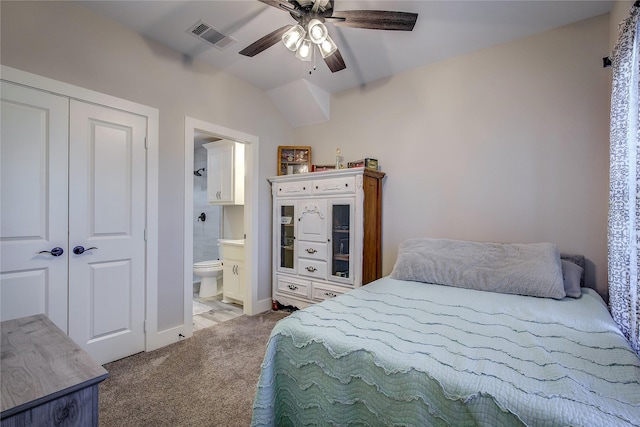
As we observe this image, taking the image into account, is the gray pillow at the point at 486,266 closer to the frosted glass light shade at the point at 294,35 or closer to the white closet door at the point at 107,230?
the frosted glass light shade at the point at 294,35

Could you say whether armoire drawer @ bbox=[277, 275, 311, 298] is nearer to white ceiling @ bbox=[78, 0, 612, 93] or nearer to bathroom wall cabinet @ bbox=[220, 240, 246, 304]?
bathroom wall cabinet @ bbox=[220, 240, 246, 304]

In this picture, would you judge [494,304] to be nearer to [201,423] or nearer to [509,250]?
[509,250]

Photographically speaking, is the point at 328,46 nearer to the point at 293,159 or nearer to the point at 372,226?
the point at 372,226

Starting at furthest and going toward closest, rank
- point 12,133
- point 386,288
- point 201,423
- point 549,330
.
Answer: point 386,288, point 12,133, point 201,423, point 549,330

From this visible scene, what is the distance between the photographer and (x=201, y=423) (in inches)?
62.5

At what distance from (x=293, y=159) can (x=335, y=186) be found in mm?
959

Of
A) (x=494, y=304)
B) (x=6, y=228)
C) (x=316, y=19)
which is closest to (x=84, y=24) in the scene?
(x=6, y=228)

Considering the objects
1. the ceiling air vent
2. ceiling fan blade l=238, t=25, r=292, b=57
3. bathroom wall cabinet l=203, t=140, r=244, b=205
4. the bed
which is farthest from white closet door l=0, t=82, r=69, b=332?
bathroom wall cabinet l=203, t=140, r=244, b=205

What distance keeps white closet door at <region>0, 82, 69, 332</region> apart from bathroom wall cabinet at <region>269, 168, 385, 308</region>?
195cm

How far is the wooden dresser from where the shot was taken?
28.8 inches

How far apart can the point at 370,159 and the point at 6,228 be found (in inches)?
115

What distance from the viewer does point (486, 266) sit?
2098 mm

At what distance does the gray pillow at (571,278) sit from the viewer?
1839 millimetres

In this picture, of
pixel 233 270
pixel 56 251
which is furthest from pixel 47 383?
pixel 233 270
